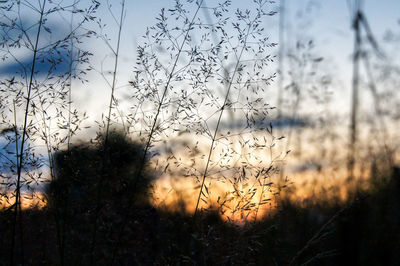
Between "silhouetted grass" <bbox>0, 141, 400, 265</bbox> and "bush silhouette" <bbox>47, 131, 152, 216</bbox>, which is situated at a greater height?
"bush silhouette" <bbox>47, 131, 152, 216</bbox>

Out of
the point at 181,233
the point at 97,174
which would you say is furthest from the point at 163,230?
the point at 97,174

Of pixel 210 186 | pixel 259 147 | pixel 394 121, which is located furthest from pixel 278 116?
pixel 394 121

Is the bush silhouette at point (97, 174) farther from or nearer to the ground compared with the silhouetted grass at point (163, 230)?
farther from the ground

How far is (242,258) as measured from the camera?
2.31m

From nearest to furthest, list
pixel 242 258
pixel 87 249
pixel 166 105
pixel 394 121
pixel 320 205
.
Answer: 1. pixel 242 258
2. pixel 166 105
3. pixel 87 249
4. pixel 320 205
5. pixel 394 121

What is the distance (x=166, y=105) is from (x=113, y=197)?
0.77 meters

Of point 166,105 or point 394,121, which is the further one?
point 394,121

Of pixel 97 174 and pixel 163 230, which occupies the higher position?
pixel 97 174

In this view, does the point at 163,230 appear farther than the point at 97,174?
Yes

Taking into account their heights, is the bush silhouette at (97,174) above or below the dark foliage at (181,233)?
above

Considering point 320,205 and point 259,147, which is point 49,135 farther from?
point 320,205

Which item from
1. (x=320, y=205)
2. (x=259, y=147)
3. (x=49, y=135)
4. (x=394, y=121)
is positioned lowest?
(x=320, y=205)

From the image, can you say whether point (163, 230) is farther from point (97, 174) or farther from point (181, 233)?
point (97, 174)

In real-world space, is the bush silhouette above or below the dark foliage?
above
